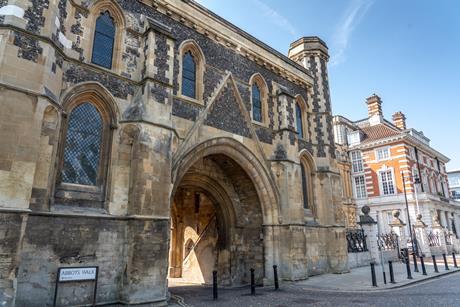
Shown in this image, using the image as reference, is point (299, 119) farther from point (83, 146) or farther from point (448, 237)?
point (448, 237)

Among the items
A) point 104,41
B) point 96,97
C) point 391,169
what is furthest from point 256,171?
point 391,169

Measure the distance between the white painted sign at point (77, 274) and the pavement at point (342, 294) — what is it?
8.88ft

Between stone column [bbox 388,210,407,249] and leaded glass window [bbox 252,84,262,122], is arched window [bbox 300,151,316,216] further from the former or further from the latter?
stone column [bbox 388,210,407,249]

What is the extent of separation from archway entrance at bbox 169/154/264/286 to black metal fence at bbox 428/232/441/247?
20.1m

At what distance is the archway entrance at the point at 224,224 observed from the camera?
14.2 m

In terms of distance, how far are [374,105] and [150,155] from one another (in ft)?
133

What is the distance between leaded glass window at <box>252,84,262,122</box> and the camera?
15.1 metres

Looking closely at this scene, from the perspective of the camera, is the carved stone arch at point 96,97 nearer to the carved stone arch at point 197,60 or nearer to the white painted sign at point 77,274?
the carved stone arch at point 197,60

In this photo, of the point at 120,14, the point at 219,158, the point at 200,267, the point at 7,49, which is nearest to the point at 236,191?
the point at 219,158

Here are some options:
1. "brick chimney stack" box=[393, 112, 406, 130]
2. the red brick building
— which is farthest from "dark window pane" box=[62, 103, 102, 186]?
"brick chimney stack" box=[393, 112, 406, 130]

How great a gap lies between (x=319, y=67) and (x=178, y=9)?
9744mm

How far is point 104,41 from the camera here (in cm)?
1027

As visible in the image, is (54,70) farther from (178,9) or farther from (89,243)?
(178,9)

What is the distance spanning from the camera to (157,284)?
8.91 meters
